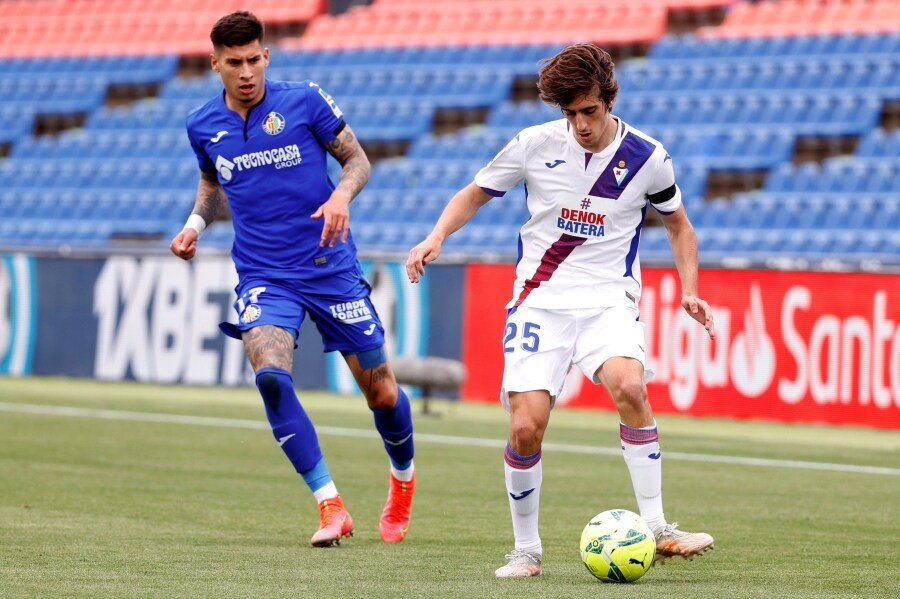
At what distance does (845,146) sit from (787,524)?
13.3m

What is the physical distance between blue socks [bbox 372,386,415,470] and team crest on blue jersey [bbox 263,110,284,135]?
4.47 ft

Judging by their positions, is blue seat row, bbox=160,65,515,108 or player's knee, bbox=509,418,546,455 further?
blue seat row, bbox=160,65,515,108

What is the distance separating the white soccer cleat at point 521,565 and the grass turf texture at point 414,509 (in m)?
0.06

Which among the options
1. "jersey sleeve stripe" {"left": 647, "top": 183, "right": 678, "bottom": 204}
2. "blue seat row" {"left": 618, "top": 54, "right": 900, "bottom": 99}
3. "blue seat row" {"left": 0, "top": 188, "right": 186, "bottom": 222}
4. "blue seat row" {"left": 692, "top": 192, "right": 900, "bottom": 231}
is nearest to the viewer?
"jersey sleeve stripe" {"left": 647, "top": 183, "right": 678, "bottom": 204}

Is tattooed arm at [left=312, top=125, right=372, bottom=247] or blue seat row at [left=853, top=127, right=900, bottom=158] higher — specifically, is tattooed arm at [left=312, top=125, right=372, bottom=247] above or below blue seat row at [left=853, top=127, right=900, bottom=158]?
below

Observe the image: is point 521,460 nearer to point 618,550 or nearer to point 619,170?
point 618,550

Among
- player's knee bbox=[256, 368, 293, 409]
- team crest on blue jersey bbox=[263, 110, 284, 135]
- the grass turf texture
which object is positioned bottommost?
the grass turf texture

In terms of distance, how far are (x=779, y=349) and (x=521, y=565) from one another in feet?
29.6

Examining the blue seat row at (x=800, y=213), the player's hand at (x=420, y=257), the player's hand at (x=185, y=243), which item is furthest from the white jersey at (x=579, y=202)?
the blue seat row at (x=800, y=213)

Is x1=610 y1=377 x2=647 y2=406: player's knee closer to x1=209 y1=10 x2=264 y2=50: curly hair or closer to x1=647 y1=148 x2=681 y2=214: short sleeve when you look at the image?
x1=647 y1=148 x2=681 y2=214: short sleeve

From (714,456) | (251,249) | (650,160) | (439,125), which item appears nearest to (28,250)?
(439,125)

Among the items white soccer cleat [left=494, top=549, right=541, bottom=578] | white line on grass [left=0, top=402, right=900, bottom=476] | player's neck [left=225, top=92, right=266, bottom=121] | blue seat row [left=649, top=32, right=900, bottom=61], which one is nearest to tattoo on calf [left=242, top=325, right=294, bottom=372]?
player's neck [left=225, top=92, right=266, bottom=121]

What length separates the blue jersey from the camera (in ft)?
23.0

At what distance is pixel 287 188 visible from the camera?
703 centimetres
